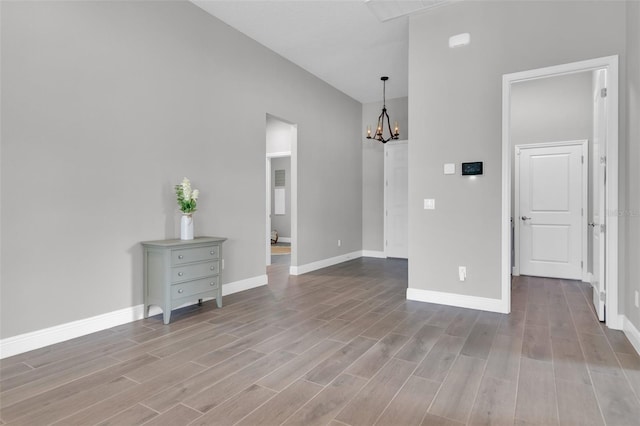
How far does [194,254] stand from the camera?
3.47 meters

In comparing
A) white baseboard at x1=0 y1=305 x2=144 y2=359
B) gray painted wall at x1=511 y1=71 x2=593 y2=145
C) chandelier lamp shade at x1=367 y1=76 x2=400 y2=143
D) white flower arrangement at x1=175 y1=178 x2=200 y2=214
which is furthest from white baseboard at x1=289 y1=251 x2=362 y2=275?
gray painted wall at x1=511 y1=71 x2=593 y2=145

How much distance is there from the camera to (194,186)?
12.9ft

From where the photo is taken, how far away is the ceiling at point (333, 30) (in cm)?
391

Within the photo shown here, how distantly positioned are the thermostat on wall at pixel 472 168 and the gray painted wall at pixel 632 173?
113cm

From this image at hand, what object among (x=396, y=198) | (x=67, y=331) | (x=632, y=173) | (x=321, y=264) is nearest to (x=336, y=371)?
(x=67, y=331)

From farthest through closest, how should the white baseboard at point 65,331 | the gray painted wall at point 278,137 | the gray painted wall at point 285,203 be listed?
the gray painted wall at point 285,203
the gray painted wall at point 278,137
the white baseboard at point 65,331

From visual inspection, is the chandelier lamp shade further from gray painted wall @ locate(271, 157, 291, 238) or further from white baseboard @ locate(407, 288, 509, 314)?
gray painted wall @ locate(271, 157, 291, 238)

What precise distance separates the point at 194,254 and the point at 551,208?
5199 millimetres

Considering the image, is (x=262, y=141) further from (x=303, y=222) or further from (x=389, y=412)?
(x=389, y=412)

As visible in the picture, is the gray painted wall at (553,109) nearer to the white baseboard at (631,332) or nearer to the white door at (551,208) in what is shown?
the white door at (551,208)

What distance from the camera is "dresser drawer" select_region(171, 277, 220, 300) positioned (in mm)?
3313

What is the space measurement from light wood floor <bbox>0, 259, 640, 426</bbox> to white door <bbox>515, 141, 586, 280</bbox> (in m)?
2.03

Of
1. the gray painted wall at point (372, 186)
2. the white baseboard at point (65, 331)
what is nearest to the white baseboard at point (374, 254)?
the gray painted wall at point (372, 186)

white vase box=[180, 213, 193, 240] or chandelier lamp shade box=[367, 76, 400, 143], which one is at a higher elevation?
chandelier lamp shade box=[367, 76, 400, 143]
